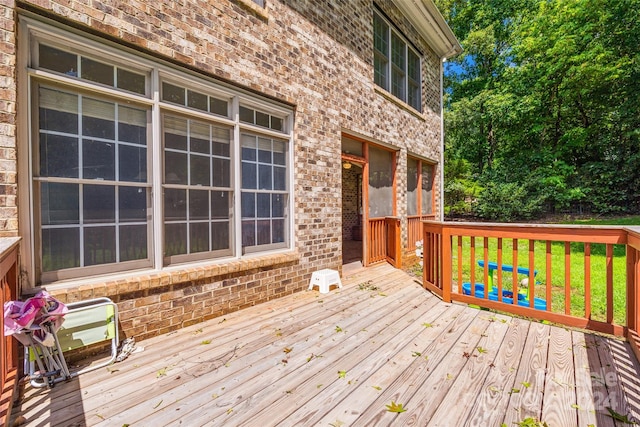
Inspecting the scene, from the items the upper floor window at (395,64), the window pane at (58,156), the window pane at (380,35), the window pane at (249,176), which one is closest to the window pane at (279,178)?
the window pane at (249,176)

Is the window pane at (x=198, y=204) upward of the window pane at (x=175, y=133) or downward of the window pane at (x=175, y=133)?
downward

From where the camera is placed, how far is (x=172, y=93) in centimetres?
313

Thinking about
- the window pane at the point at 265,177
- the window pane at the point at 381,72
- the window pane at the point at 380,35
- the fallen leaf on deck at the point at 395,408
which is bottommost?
the fallen leaf on deck at the point at 395,408

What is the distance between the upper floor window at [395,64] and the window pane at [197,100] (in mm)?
4238

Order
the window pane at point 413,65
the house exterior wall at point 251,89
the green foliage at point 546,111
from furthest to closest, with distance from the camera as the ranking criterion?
the green foliage at point 546,111, the window pane at point 413,65, the house exterior wall at point 251,89

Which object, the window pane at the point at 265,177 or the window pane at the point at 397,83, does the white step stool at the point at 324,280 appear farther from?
the window pane at the point at 397,83

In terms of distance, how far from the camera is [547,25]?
1385cm

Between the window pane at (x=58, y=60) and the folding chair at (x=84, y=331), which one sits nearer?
the folding chair at (x=84, y=331)

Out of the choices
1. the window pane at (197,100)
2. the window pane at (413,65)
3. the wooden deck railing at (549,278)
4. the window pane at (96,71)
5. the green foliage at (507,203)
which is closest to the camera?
the window pane at (96,71)

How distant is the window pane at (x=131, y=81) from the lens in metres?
2.78

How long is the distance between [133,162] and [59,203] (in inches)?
27.0

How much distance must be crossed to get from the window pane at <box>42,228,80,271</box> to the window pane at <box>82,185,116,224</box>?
171 millimetres

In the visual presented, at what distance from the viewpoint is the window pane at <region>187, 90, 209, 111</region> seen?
326 centimetres

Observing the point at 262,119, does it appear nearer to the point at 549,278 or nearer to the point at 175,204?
the point at 175,204
